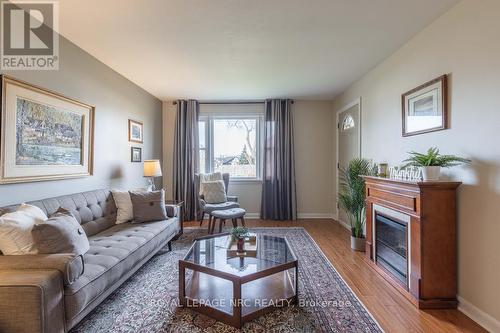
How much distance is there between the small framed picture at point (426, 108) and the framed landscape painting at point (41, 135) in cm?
362

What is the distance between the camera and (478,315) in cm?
182

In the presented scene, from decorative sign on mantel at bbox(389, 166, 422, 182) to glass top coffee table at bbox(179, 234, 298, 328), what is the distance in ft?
4.50

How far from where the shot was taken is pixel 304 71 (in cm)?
352

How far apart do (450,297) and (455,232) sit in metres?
0.52

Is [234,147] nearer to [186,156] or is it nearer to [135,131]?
[186,156]

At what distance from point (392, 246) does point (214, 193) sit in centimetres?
275

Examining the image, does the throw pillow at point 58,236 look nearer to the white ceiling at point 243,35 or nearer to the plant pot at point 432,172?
the white ceiling at point 243,35

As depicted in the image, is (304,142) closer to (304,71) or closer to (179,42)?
(304,71)

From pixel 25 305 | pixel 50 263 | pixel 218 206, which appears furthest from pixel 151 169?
pixel 25 305

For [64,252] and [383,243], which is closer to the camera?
[64,252]

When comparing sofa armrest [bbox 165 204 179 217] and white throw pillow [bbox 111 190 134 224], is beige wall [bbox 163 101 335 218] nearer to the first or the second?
sofa armrest [bbox 165 204 179 217]

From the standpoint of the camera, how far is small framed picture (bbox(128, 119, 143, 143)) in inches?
154

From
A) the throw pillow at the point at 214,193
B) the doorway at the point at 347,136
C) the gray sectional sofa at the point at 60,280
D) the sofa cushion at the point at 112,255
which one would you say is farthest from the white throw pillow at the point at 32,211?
the doorway at the point at 347,136

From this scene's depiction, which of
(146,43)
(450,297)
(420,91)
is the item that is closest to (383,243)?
(450,297)
